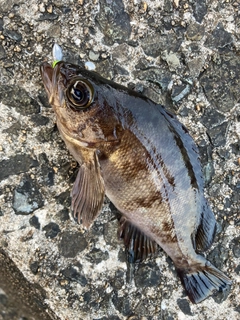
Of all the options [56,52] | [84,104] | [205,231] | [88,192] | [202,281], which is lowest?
[202,281]

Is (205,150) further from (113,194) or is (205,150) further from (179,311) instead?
(179,311)

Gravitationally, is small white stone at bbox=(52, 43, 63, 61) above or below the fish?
above

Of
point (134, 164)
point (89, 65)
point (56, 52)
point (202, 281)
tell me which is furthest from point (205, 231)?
point (56, 52)

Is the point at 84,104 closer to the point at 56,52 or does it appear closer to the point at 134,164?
the point at 134,164

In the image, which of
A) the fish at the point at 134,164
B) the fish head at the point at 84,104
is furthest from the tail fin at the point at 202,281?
the fish head at the point at 84,104

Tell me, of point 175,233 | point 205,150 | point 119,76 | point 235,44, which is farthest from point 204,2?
point 175,233

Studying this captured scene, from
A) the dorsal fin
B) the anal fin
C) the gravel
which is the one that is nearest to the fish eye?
the gravel

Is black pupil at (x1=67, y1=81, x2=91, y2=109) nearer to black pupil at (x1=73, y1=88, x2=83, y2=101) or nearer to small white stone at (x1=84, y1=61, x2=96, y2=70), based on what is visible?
black pupil at (x1=73, y1=88, x2=83, y2=101)
